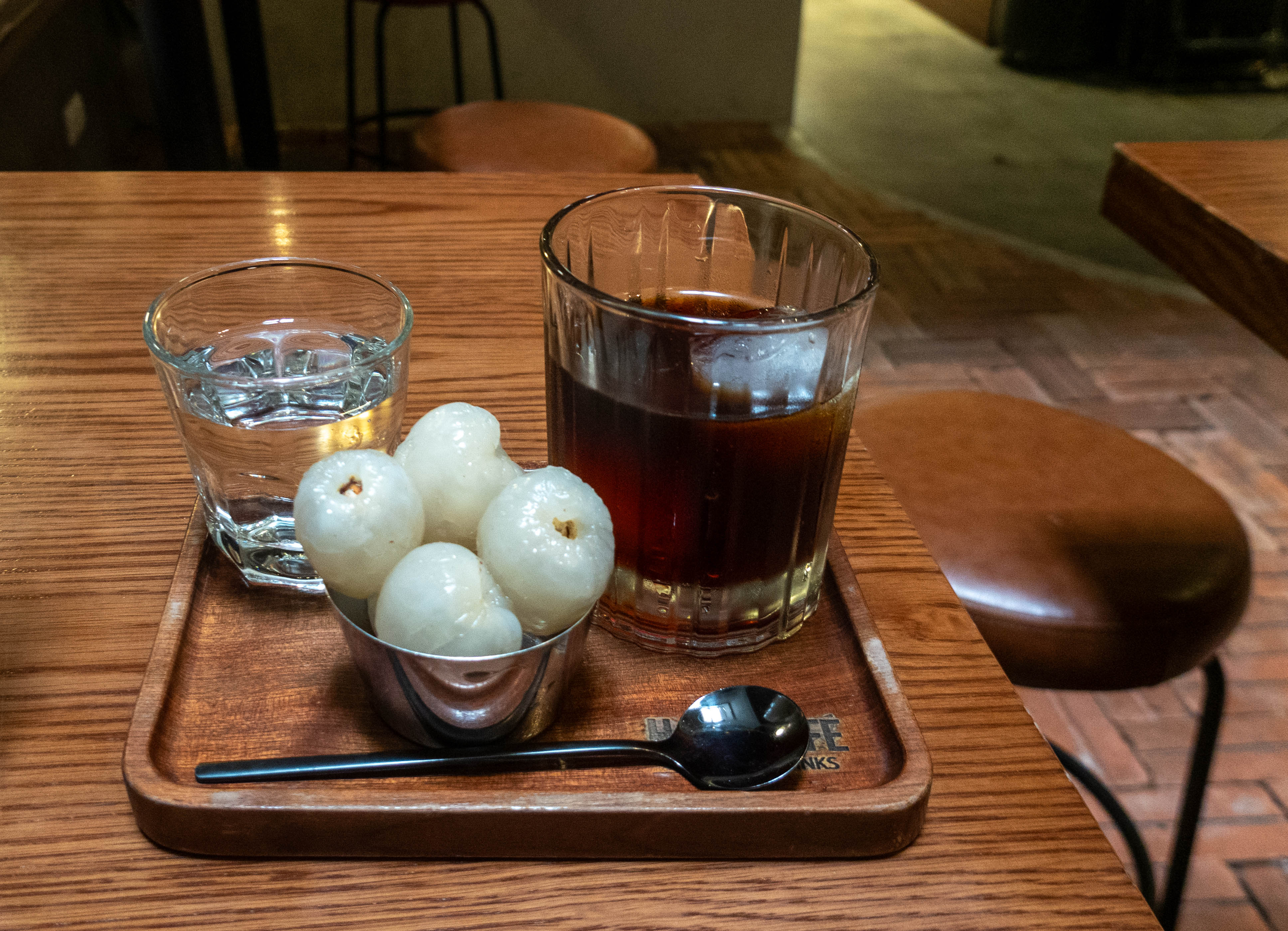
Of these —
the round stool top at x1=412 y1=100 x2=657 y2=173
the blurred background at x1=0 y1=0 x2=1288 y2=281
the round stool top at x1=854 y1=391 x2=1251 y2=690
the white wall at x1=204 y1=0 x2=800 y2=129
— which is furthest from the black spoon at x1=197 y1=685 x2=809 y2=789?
the white wall at x1=204 y1=0 x2=800 y2=129

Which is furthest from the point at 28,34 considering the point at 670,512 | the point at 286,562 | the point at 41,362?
the point at 670,512

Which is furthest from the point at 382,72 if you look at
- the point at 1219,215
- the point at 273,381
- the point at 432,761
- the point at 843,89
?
the point at 432,761

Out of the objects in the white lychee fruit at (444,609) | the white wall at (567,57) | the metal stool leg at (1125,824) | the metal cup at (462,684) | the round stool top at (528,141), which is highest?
the white lychee fruit at (444,609)

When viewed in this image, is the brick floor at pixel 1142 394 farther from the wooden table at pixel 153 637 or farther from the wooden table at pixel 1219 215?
the wooden table at pixel 153 637

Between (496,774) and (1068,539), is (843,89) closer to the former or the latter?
(1068,539)

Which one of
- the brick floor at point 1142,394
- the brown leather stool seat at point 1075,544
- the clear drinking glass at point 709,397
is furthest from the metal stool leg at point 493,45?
the clear drinking glass at point 709,397

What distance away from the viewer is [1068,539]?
73 centimetres

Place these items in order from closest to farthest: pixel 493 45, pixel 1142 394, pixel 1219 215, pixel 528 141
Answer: pixel 1219 215 < pixel 528 141 < pixel 1142 394 < pixel 493 45

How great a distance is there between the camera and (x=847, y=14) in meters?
4.27

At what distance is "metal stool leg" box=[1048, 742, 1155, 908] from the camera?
2.89 ft

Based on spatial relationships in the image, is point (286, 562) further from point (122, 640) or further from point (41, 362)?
point (41, 362)

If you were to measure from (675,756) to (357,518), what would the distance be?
0.13 metres

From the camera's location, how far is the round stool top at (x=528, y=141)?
1.35 metres

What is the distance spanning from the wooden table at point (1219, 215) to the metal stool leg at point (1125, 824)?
0.40 m
